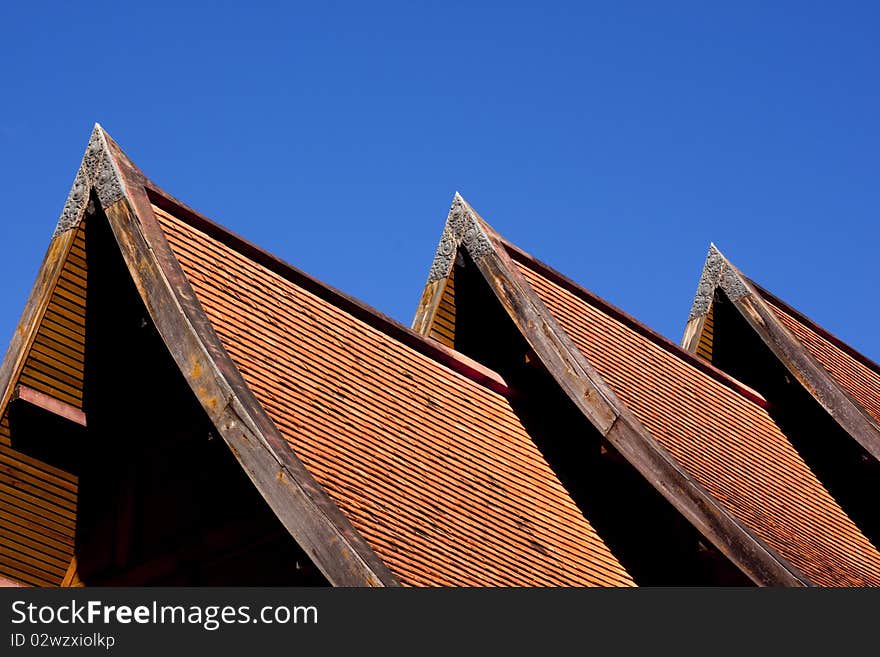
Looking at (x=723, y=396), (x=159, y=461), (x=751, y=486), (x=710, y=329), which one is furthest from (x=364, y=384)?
(x=710, y=329)

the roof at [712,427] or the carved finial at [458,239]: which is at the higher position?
the carved finial at [458,239]

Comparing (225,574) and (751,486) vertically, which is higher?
(751,486)

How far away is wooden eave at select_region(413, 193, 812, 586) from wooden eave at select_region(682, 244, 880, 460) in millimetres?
2274

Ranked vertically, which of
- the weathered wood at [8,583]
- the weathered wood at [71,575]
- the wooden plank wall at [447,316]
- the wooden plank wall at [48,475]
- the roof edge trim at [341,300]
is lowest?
the weathered wood at [8,583]

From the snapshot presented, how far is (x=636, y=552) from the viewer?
833cm

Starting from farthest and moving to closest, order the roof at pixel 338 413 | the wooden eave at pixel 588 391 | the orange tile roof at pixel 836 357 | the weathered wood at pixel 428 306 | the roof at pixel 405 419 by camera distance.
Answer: the orange tile roof at pixel 836 357 → the weathered wood at pixel 428 306 → the wooden eave at pixel 588 391 → the roof at pixel 405 419 → the roof at pixel 338 413

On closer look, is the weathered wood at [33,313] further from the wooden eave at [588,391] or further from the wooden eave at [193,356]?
the wooden eave at [588,391]

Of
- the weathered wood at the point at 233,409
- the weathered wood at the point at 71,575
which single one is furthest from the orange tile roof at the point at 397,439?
the weathered wood at the point at 71,575

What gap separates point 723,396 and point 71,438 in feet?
15.2

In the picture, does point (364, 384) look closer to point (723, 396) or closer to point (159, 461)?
point (159, 461)

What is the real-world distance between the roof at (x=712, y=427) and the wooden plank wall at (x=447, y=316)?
15 centimetres

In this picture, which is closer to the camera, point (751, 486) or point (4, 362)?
point (4, 362)

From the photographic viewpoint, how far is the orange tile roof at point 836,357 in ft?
37.1

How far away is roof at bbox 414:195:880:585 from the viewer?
8.47m
